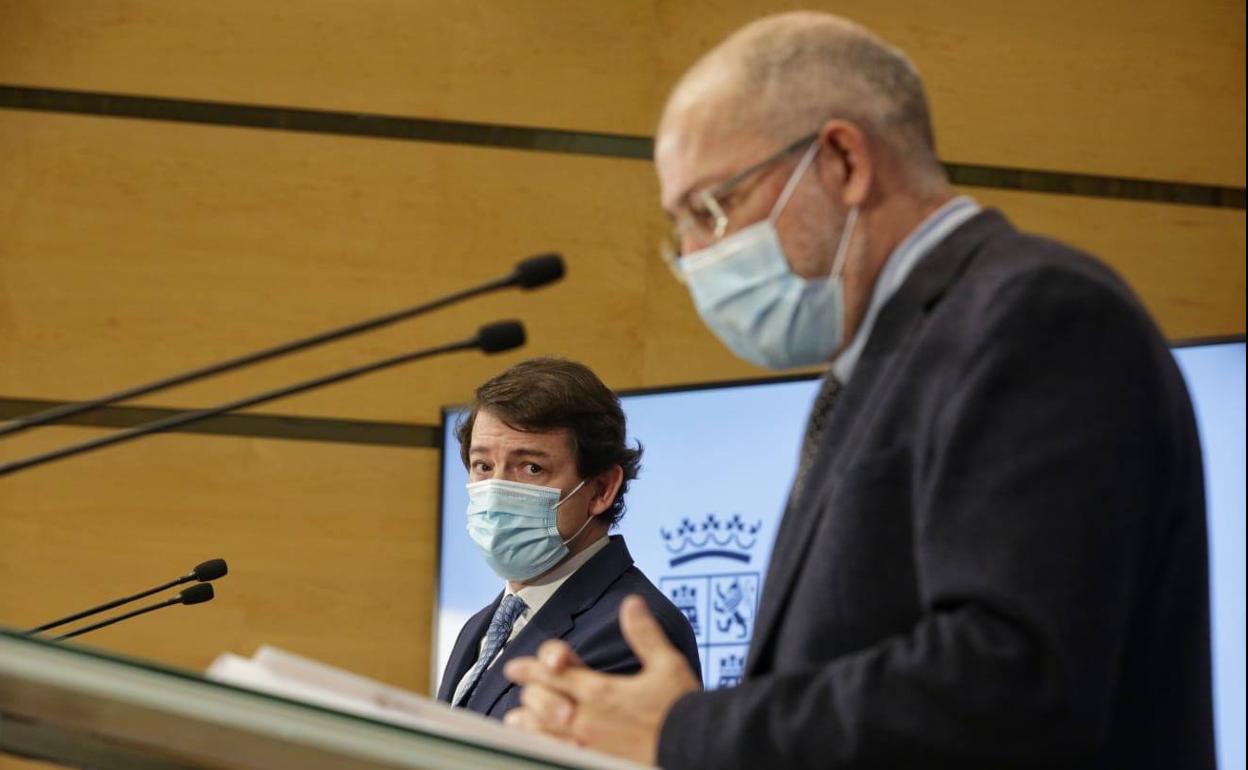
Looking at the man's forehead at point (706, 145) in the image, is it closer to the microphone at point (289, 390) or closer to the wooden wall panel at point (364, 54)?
the microphone at point (289, 390)

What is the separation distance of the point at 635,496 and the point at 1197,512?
3.28 metres

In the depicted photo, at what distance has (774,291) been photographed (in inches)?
61.2

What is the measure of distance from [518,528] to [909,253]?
4.82 ft

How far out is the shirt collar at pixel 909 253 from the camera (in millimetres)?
1512

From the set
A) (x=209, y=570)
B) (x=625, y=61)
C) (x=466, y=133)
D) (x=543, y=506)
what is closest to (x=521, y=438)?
(x=543, y=506)

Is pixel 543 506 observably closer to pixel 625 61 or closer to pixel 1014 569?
pixel 1014 569

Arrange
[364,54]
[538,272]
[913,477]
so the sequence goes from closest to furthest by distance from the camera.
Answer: [913,477] → [538,272] → [364,54]

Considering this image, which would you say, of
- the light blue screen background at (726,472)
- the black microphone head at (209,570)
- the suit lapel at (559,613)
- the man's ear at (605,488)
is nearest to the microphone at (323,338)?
the black microphone head at (209,570)

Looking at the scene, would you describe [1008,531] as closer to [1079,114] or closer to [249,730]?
[249,730]

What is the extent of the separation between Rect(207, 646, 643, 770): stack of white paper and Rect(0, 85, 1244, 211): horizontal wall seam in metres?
4.09

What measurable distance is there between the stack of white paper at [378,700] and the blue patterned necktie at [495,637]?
62.1 inches

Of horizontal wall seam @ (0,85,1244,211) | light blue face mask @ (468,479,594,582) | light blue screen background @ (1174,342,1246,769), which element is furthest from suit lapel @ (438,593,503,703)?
horizontal wall seam @ (0,85,1244,211)

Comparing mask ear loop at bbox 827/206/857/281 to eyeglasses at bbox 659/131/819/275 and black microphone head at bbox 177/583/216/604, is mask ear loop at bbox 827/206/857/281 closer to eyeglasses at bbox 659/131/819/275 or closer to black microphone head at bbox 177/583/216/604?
eyeglasses at bbox 659/131/819/275

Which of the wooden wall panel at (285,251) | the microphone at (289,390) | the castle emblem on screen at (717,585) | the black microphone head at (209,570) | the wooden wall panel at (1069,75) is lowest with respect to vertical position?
the castle emblem on screen at (717,585)
